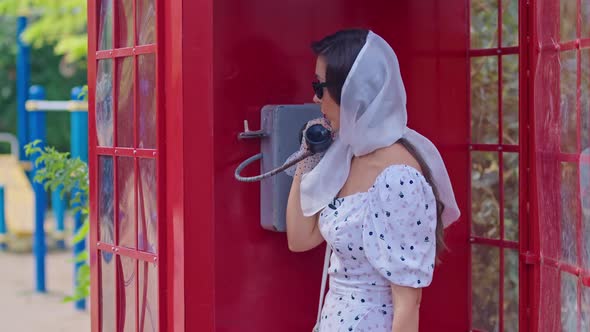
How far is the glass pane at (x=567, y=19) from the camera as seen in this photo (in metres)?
3.10

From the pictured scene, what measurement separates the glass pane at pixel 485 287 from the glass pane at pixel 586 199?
4.33ft

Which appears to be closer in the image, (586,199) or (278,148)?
(586,199)

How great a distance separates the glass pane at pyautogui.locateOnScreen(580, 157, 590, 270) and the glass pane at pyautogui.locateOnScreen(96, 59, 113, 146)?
6.04ft

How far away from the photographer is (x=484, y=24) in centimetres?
452

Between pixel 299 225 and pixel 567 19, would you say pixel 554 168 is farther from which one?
pixel 299 225

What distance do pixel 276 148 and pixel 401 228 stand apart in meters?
0.81

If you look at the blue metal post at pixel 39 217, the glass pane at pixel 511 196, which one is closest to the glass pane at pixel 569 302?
the glass pane at pixel 511 196

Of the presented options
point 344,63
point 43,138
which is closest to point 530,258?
point 344,63

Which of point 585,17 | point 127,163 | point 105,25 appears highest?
point 105,25

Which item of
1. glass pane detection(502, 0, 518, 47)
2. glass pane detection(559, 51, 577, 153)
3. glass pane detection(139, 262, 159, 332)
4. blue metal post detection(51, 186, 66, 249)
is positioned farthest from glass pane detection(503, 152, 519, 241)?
blue metal post detection(51, 186, 66, 249)

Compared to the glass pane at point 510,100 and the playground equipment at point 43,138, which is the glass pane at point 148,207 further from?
the playground equipment at point 43,138

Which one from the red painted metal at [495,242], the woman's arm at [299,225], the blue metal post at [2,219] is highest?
the woman's arm at [299,225]

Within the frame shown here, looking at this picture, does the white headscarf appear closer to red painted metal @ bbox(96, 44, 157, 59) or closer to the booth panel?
the booth panel

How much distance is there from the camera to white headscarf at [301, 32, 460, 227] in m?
2.88
